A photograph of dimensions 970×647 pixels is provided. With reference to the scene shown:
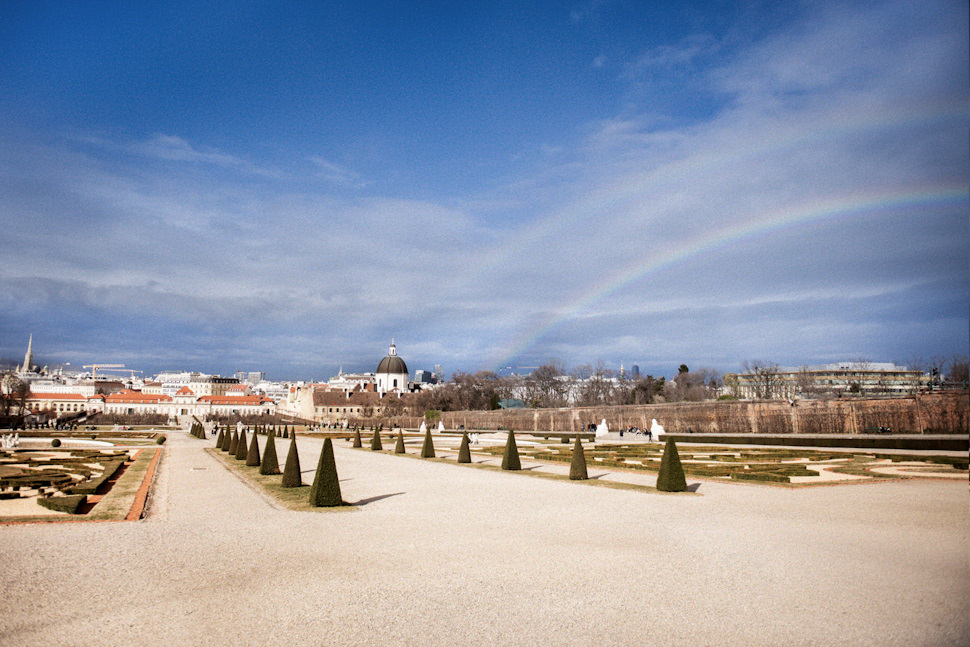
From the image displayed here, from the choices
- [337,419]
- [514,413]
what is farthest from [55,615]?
[337,419]

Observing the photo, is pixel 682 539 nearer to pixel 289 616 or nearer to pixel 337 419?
pixel 289 616

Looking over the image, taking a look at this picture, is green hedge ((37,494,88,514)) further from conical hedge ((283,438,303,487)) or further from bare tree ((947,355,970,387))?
bare tree ((947,355,970,387))

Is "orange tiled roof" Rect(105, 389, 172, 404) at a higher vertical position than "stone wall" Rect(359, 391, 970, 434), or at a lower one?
higher

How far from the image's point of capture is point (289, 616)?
20.4ft

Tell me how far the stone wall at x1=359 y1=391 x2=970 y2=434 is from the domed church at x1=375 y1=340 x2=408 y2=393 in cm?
10462

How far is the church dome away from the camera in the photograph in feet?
517

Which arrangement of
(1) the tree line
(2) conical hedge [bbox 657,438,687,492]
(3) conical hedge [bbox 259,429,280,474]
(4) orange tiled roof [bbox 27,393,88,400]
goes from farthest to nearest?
(4) orange tiled roof [bbox 27,393,88,400]
(1) the tree line
(3) conical hedge [bbox 259,429,280,474]
(2) conical hedge [bbox 657,438,687,492]

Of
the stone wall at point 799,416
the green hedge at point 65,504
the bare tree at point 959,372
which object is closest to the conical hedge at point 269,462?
the green hedge at point 65,504

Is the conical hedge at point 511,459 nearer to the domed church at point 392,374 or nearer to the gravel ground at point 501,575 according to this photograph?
the gravel ground at point 501,575

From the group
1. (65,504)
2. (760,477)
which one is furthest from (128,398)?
(760,477)

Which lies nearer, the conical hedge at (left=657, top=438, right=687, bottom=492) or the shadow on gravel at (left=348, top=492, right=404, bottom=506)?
the shadow on gravel at (left=348, top=492, right=404, bottom=506)

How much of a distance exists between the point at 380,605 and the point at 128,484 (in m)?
13.7

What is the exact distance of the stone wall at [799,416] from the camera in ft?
106

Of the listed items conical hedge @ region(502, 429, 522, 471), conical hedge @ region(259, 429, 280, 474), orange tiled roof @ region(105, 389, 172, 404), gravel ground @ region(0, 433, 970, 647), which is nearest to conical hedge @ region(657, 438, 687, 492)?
gravel ground @ region(0, 433, 970, 647)
